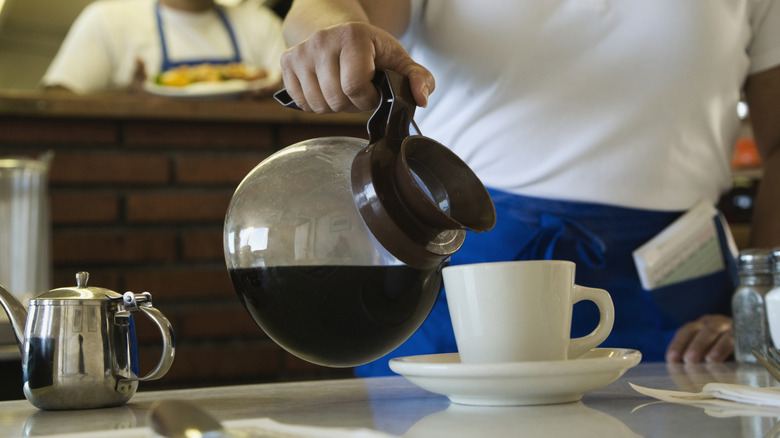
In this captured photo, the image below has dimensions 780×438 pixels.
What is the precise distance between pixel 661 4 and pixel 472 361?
0.64 meters

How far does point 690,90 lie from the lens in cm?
101

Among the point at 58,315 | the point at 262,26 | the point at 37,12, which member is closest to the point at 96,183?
the point at 262,26

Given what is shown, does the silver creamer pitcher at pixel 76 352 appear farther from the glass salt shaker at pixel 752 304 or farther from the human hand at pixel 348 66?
the glass salt shaker at pixel 752 304

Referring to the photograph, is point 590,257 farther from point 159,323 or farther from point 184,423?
point 184,423

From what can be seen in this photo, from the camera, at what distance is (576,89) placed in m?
0.99

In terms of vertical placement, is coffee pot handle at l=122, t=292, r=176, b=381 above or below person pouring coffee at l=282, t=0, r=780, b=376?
below

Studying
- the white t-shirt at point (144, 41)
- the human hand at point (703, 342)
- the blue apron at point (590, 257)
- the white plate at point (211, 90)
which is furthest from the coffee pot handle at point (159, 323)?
the white t-shirt at point (144, 41)

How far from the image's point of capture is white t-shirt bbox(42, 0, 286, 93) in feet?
8.23

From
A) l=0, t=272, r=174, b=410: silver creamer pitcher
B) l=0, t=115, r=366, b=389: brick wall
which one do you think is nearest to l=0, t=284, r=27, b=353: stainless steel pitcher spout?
l=0, t=272, r=174, b=410: silver creamer pitcher

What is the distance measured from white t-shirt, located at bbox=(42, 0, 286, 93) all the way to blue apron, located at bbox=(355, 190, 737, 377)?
1821mm

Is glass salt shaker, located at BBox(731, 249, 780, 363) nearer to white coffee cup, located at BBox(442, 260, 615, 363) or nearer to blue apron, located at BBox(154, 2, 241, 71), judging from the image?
white coffee cup, located at BBox(442, 260, 615, 363)

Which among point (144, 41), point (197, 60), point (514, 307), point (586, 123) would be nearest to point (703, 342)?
point (586, 123)

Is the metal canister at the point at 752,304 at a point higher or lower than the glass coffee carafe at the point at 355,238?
lower

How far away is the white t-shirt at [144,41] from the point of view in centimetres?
251
